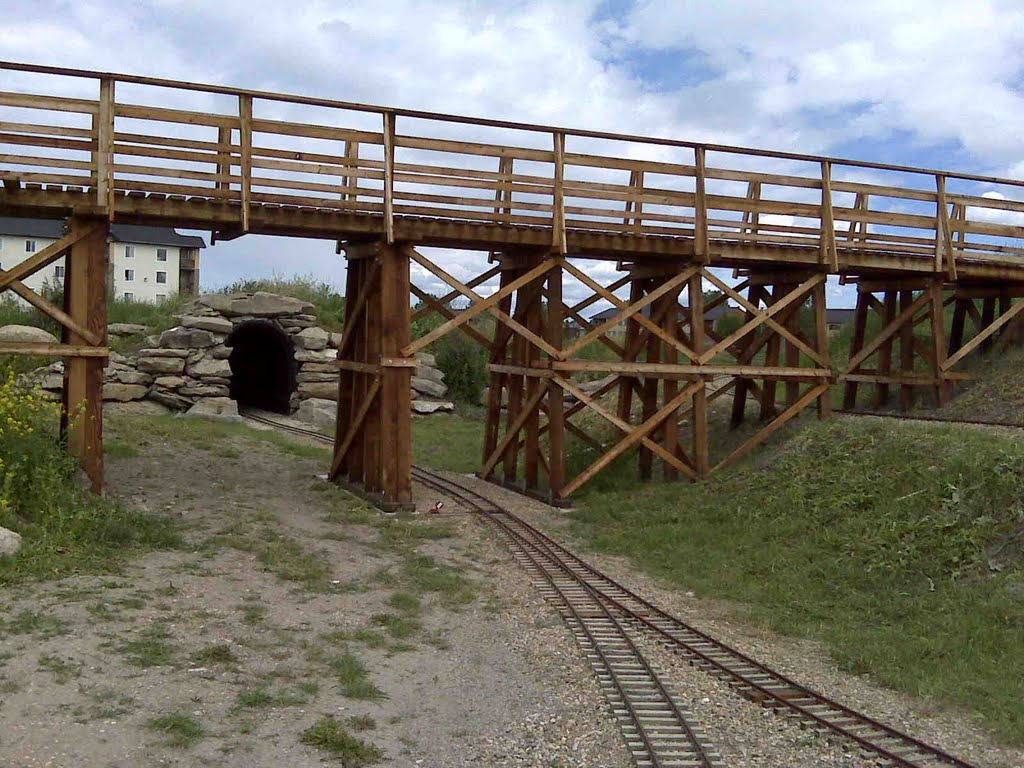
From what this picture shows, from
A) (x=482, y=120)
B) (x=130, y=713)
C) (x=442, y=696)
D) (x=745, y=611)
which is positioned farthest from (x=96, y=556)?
(x=482, y=120)

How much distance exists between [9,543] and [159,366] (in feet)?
54.9

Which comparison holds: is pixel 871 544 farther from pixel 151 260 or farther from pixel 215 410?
pixel 151 260

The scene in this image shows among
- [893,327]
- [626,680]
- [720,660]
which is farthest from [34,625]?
[893,327]

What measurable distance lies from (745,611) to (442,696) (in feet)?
14.8

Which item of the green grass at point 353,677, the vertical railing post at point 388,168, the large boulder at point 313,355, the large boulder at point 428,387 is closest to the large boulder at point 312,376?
the large boulder at point 313,355

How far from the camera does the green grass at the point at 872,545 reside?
934 centimetres

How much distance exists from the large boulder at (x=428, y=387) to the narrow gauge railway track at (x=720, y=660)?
14.8 m

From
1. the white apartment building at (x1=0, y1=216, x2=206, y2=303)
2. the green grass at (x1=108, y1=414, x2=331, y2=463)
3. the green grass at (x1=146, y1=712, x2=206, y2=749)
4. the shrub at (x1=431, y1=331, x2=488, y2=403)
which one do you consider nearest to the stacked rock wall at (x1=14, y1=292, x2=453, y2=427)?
the shrub at (x1=431, y1=331, x2=488, y2=403)

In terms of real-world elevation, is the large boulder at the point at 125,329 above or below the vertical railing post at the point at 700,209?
below

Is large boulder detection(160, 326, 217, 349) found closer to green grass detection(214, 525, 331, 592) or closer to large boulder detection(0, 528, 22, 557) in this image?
green grass detection(214, 525, 331, 592)

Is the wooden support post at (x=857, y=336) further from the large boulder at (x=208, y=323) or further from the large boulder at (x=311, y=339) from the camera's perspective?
the large boulder at (x=208, y=323)

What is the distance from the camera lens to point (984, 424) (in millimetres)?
15477

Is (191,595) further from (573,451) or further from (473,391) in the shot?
(473,391)

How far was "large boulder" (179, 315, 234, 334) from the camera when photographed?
88.8 feet
